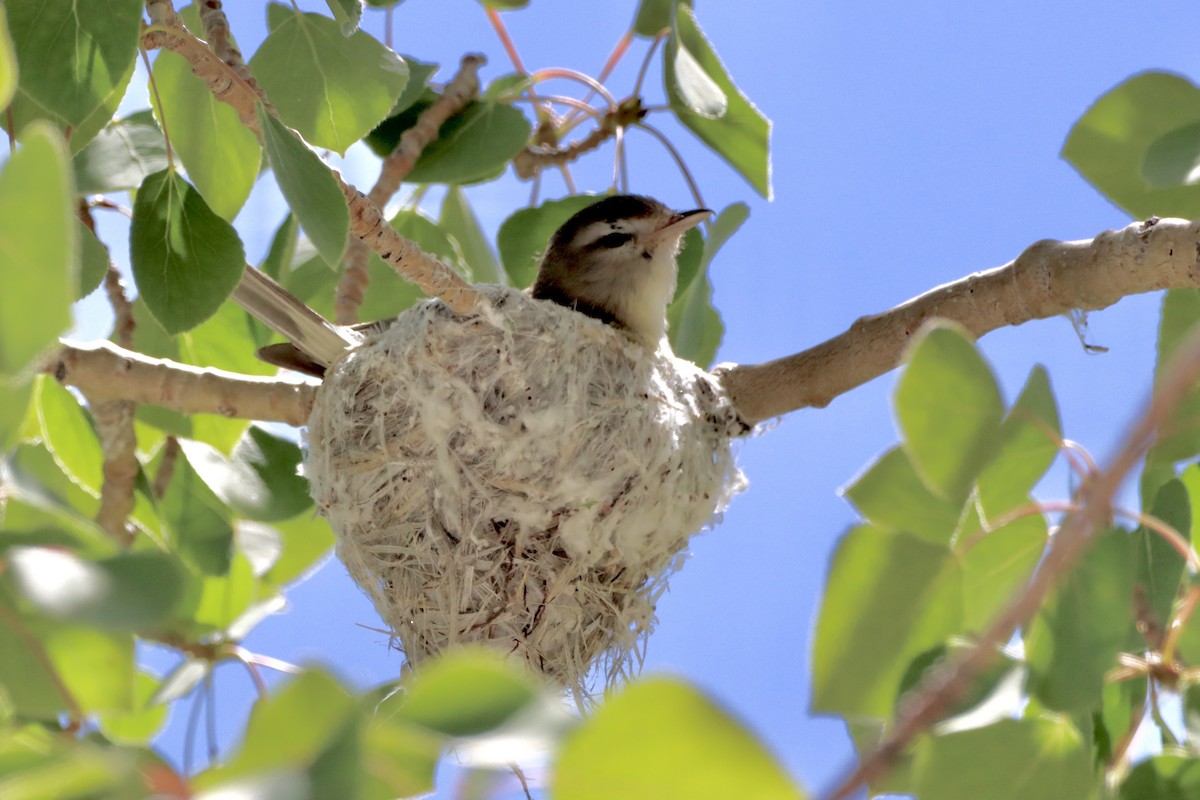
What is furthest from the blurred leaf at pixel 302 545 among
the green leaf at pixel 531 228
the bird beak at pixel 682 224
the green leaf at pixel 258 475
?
the bird beak at pixel 682 224

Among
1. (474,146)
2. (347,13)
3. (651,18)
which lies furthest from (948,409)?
(651,18)

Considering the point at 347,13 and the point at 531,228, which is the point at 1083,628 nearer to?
the point at 347,13

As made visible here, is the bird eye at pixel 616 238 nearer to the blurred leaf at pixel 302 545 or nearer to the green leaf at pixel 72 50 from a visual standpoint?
the blurred leaf at pixel 302 545

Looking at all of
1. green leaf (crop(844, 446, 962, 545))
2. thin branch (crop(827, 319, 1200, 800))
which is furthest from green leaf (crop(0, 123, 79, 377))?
green leaf (crop(844, 446, 962, 545))

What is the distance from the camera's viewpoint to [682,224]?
13.7ft

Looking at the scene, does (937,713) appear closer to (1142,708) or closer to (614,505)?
(1142,708)

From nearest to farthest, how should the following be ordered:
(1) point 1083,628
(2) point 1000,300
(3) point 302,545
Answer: (1) point 1083,628
(2) point 1000,300
(3) point 302,545

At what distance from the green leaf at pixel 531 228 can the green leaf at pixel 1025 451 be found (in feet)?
8.52

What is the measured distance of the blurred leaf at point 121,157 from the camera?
2898 mm

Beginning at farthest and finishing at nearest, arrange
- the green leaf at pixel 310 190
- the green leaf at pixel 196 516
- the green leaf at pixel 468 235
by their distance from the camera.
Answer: the green leaf at pixel 468 235 < the green leaf at pixel 196 516 < the green leaf at pixel 310 190

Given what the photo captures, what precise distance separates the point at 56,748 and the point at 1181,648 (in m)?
1.26

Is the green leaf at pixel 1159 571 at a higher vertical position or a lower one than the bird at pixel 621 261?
lower

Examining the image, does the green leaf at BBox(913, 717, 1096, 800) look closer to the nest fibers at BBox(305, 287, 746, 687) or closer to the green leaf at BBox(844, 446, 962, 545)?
the green leaf at BBox(844, 446, 962, 545)

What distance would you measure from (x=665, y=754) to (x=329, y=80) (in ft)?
6.35
